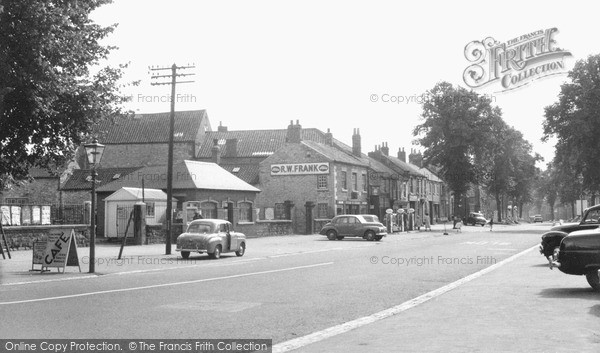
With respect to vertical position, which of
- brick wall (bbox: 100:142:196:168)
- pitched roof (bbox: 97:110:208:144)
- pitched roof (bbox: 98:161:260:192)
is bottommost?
pitched roof (bbox: 98:161:260:192)

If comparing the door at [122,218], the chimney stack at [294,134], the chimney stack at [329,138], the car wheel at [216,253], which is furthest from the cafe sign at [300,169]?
the car wheel at [216,253]

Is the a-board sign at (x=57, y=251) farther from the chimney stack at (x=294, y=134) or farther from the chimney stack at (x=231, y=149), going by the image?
the chimney stack at (x=231, y=149)

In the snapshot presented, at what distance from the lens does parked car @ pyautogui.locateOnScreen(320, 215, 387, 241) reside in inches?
1572

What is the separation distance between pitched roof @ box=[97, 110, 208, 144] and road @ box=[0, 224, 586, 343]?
166 ft

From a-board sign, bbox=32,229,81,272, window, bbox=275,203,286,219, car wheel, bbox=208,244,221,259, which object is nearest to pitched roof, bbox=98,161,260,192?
window, bbox=275,203,286,219

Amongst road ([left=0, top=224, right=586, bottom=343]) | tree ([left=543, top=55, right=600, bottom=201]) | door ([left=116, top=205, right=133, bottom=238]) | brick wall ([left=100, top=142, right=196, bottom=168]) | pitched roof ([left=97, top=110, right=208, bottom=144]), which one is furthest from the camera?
pitched roof ([left=97, top=110, right=208, bottom=144])

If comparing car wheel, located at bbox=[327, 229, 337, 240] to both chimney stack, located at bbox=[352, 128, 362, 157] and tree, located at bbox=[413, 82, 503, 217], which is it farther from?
tree, located at bbox=[413, 82, 503, 217]

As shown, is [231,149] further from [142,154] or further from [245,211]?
[245,211]

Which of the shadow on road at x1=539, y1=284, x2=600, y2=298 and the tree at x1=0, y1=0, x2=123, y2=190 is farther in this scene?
the tree at x1=0, y1=0, x2=123, y2=190

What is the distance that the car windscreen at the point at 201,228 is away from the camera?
2423 cm

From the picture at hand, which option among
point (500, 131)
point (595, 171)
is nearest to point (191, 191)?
point (595, 171)

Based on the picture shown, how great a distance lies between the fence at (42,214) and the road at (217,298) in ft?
36.7

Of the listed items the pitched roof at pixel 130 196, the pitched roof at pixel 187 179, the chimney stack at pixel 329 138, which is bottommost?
the pitched roof at pixel 130 196

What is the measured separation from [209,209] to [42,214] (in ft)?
39.7
